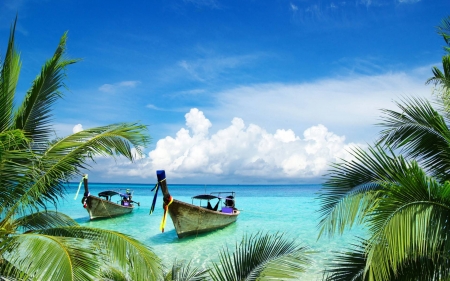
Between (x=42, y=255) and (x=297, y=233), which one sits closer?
(x=42, y=255)

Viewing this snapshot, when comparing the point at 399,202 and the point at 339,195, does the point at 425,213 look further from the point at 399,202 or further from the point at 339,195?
the point at 339,195

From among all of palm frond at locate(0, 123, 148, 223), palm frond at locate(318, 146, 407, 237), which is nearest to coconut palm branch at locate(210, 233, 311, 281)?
palm frond at locate(318, 146, 407, 237)

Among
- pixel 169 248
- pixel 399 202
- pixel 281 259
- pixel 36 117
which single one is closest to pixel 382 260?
pixel 399 202

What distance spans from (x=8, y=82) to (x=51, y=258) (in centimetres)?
241

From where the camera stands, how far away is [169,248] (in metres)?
16.7

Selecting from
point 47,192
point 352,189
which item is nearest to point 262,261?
point 352,189

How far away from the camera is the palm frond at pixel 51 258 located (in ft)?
13.0

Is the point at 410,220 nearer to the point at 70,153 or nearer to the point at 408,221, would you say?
the point at 408,221

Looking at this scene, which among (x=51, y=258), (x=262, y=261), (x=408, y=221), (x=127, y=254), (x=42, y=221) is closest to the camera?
(x=408, y=221)

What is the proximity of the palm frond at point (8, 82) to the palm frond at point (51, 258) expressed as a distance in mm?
1579

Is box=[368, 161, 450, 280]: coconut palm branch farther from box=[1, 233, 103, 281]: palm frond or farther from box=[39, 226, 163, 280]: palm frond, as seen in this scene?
box=[1, 233, 103, 281]: palm frond

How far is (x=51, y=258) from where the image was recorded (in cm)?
405

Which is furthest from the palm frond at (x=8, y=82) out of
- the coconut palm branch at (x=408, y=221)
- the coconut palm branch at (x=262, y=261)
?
the coconut palm branch at (x=408, y=221)

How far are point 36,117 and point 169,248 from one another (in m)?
12.3
